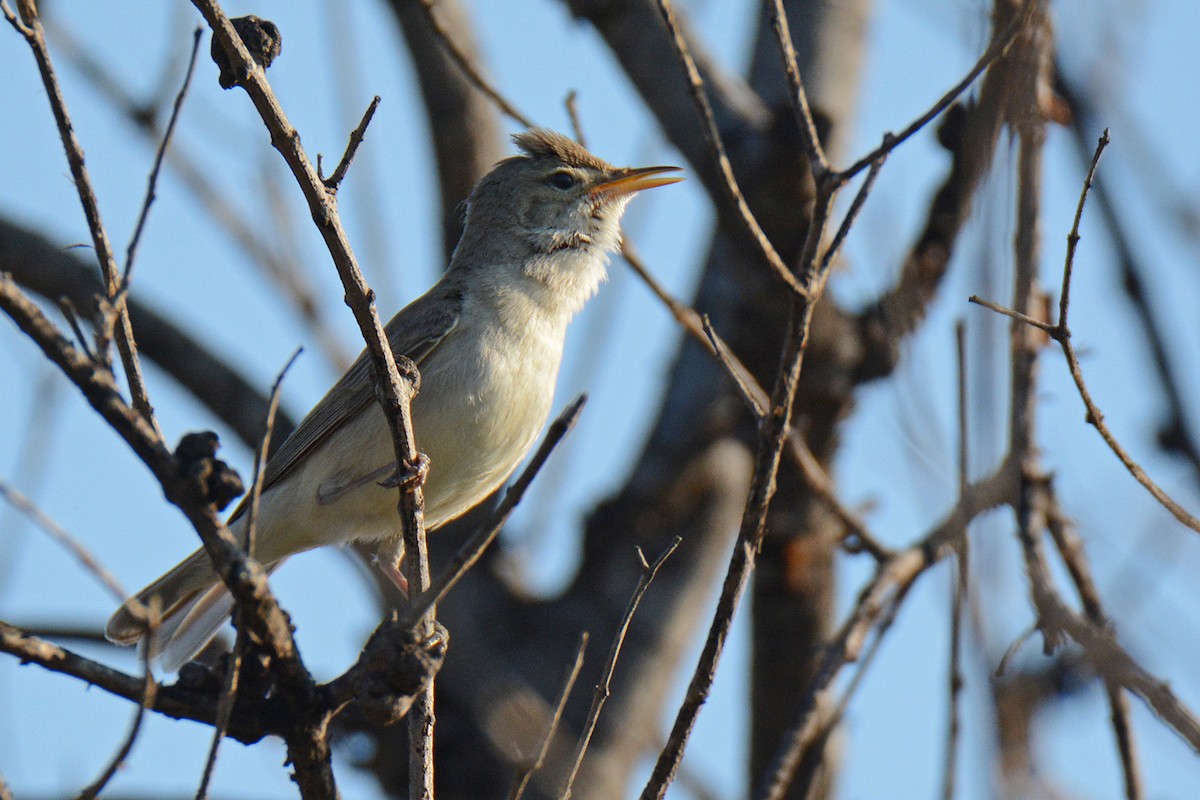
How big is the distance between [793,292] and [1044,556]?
1.68 meters

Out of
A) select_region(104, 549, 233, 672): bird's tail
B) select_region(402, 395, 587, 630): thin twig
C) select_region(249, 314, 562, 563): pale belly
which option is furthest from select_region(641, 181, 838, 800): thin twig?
select_region(104, 549, 233, 672): bird's tail

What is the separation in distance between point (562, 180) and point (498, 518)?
3.39 metres

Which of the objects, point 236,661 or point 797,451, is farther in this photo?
point 797,451

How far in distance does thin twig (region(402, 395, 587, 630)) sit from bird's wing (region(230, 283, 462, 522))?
202cm

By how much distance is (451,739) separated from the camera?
6129 mm

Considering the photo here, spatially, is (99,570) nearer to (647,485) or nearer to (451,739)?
(451,739)

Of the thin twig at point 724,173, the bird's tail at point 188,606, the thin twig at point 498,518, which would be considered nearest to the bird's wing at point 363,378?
the bird's tail at point 188,606

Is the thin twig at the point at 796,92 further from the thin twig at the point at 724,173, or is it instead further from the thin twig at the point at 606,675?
the thin twig at the point at 606,675

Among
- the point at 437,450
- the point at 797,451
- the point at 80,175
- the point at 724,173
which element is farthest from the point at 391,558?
the point at 80,175

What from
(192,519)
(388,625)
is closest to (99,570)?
Result: (192,519)

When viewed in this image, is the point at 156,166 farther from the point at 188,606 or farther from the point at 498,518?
the point at 188,606

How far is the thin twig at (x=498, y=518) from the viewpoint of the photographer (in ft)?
6.97

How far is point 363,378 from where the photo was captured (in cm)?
472

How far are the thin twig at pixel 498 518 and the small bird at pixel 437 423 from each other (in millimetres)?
1747
